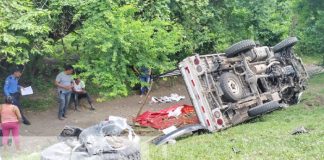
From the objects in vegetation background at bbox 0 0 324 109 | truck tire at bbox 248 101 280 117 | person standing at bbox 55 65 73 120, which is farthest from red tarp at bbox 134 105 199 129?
person standing at bbox 55 65 73 120

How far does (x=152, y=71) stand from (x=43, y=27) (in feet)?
8.70

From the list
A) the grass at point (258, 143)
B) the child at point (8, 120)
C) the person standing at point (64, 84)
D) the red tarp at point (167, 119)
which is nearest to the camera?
the grass at point (258, 143)

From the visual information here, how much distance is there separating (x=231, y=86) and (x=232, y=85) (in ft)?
0.19

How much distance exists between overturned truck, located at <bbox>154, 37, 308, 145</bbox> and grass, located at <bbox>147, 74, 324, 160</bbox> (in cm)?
29

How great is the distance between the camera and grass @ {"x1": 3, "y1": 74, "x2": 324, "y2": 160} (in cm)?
664

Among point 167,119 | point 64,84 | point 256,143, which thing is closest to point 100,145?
point 256,143

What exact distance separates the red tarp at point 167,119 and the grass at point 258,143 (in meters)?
1.55

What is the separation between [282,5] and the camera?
16266mm

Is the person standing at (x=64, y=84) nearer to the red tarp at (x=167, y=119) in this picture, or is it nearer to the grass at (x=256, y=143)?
the red tarp at (x=167, y=119)

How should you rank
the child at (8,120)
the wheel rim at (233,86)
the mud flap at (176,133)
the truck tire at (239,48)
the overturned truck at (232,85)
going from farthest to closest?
the truck tire at (239,48) < the wheel rim at (233,86) < the child at (8,120) < the overturned truck at (232,85) < the mud flap at (176,133)

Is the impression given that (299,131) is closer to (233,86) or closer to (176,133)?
(233,86)

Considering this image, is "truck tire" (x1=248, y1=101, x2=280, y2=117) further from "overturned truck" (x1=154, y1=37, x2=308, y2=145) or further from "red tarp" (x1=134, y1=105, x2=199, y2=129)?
"red tarp" (x1=134, y1=105, x2=199, y2=129)

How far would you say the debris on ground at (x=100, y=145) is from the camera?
17.7 feet

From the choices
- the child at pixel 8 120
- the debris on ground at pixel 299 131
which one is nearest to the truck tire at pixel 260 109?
the debris on ground at pixel 299 131
